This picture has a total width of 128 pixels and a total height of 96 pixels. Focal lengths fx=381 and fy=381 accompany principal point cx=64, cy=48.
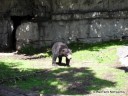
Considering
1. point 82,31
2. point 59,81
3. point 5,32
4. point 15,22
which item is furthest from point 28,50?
point 59,81

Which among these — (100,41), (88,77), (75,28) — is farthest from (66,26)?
(88,77)

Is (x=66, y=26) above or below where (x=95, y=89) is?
above

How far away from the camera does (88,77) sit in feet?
38.5

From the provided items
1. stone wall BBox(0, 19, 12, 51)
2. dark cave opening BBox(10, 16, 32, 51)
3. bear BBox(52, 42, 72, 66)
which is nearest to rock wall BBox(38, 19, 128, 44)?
dark cave opening BBox(10, 16, 32, 51)

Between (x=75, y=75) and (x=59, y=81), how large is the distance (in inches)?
34.5

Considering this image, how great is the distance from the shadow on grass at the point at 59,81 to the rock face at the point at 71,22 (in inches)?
230

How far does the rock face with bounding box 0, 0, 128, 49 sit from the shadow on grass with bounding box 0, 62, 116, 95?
5.85m

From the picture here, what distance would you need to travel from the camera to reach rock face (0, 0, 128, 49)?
18891mm

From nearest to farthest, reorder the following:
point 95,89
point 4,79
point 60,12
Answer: point 95,89
point 4,79
point 60,12

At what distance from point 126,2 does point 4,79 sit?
9.59 metres

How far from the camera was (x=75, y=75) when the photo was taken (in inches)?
472

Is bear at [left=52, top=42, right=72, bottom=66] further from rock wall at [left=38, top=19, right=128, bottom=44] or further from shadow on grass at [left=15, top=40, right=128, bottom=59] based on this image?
rock wall at [left=38, top=19, right=128, bottom=44]

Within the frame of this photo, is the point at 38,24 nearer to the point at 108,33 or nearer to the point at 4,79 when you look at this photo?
the point at 108,33

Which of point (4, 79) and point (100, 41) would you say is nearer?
point (4, 79)
